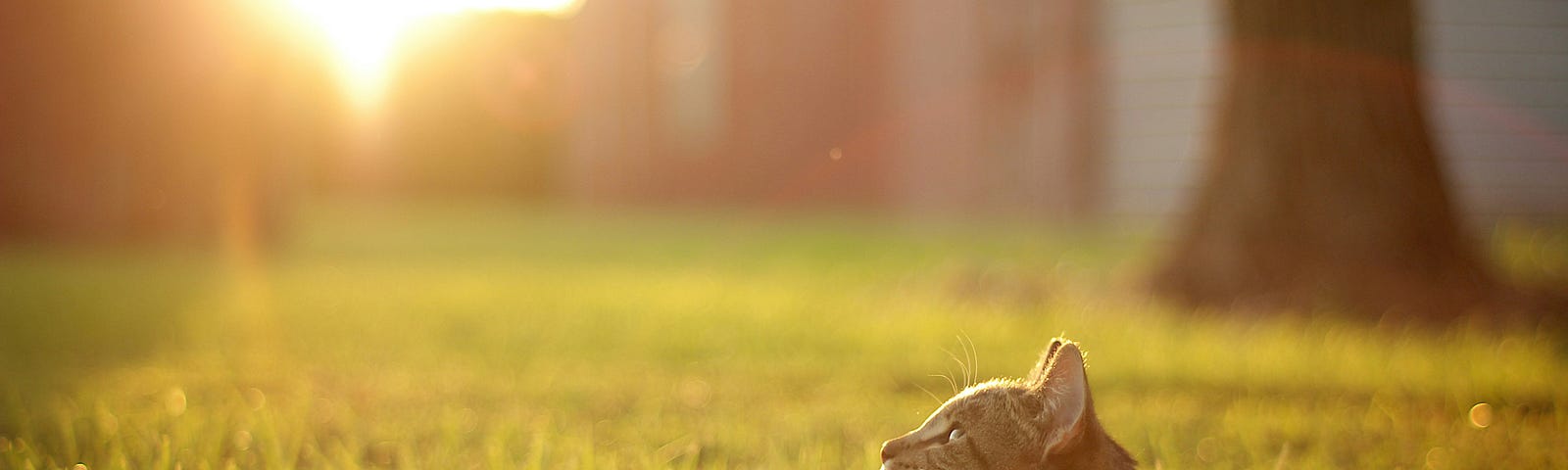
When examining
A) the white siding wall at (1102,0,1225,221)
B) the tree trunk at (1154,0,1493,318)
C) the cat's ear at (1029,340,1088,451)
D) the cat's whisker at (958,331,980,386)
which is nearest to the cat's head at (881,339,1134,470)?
the cat's ear at (1029,340,1088,451)

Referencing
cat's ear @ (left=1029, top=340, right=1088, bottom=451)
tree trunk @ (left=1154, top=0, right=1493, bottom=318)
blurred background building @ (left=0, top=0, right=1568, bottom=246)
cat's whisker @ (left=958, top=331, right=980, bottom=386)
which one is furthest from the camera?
blurred background building @ (left=0, top=0, right=1568, bottom=246)

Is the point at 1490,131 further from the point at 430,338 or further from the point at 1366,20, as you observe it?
the point at 430,338

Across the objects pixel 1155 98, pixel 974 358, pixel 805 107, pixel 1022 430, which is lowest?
pixel 805 107

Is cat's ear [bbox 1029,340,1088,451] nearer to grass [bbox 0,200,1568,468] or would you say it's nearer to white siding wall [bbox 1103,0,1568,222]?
grass [bbox 0,200,1568,468]

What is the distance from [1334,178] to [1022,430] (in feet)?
14.2

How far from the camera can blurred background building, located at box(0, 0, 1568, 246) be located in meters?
10.3

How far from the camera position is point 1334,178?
5.59 metres

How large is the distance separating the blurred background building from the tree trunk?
57cm

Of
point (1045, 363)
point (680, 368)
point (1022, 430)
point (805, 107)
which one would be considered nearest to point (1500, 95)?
point (680, 368)

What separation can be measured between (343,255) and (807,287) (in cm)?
464

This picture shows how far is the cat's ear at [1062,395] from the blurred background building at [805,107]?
478 centimetres

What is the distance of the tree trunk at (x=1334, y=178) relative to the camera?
548 centimetres

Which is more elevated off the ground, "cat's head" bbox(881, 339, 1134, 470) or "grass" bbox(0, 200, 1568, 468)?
"cat's head" bbox(881, 339, 1134, 470)

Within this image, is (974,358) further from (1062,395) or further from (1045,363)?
(1062,395)
